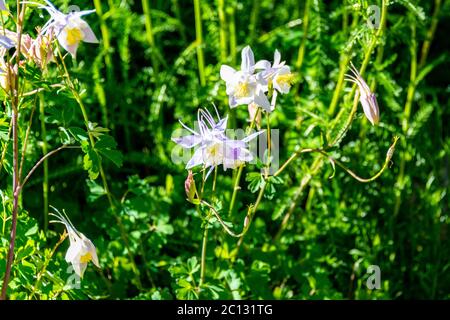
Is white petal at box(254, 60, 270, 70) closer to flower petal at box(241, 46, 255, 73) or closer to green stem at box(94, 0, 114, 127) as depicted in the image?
flower petal at box(241, 46, 255, 73)

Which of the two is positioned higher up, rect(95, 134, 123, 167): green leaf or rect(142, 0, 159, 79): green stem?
rect(142, 0, 159, 79): green stem

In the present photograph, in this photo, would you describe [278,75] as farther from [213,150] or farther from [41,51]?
[41,51]

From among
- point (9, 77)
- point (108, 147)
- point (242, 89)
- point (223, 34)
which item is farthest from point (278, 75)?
point (223, 34)

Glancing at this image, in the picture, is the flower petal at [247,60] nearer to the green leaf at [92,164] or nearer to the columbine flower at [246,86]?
the columbine flower at [246,86]

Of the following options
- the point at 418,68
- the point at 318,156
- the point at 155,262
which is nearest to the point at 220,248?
the point at 155,262

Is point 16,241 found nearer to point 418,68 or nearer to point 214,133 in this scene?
point 214,133

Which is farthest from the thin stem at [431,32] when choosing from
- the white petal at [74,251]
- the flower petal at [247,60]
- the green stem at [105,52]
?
the white petal at [74,251]

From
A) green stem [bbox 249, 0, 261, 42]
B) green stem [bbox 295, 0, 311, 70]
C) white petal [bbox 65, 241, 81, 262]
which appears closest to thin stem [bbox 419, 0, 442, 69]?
green stem [bbox 295, 0, 311, 70]
